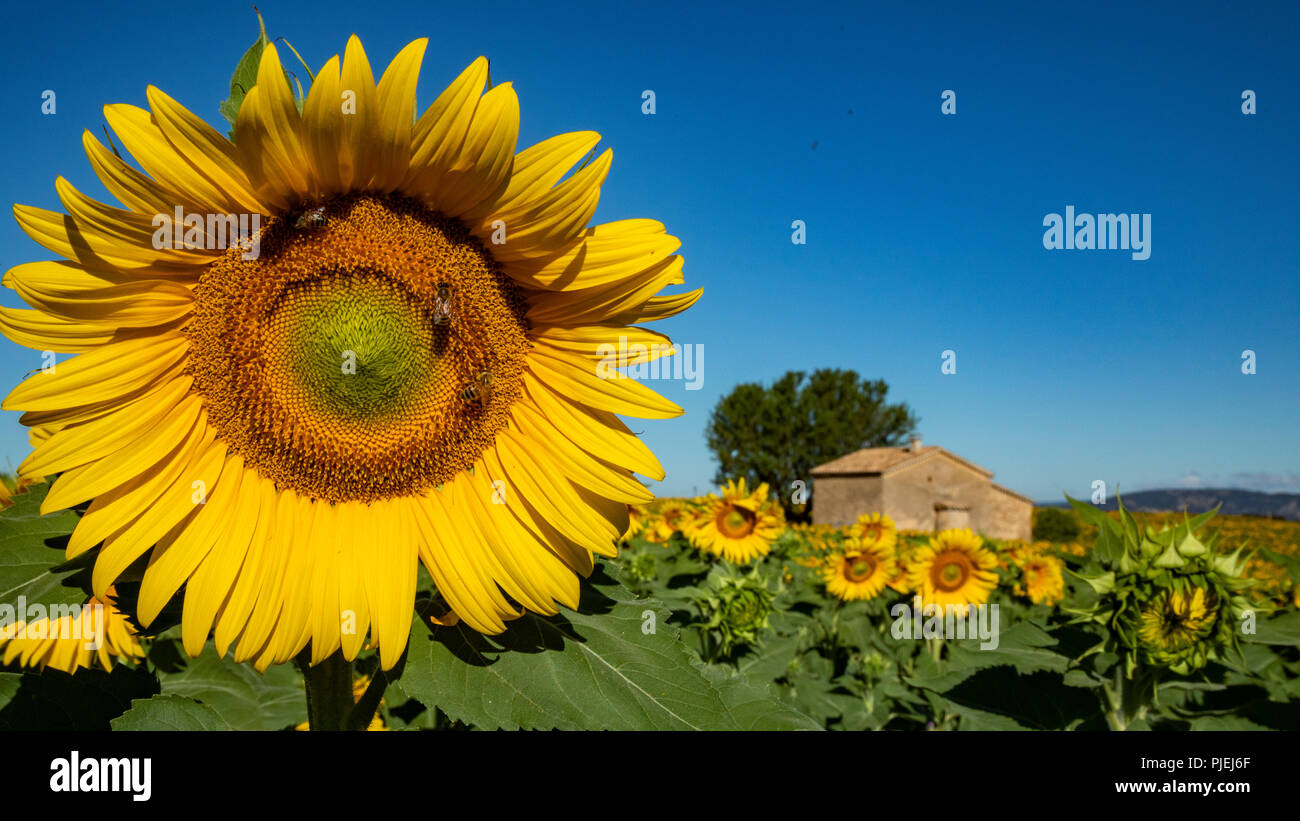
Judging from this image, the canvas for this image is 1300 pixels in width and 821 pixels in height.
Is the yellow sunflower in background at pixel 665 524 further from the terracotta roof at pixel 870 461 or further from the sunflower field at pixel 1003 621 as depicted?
the terracotta roof at pixel 870 461

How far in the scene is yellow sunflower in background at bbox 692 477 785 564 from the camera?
8.88 m

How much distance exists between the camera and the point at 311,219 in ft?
5.25

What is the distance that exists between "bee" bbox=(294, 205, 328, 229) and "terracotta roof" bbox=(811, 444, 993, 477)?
5105 cm

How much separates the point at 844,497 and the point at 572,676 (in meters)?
51.8

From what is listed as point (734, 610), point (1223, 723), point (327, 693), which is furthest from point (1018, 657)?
point (327, 693)

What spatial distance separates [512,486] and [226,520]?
24.5 inches

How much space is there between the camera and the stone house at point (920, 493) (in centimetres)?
5025

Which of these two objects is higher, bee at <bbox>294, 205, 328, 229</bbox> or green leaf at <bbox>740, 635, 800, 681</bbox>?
bee at <bbox>294, 205, 328, 229</bbox>

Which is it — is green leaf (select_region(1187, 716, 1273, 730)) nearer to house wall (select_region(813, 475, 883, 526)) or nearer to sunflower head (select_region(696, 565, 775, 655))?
sunflower head (select_region(696, 565, 775, 655))

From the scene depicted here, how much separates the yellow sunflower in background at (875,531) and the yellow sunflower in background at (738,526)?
180 centimetres

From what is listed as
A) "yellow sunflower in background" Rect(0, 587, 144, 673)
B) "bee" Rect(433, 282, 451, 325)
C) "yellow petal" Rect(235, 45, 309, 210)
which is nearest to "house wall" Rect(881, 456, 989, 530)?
"yellow sunflower in background" Rect(0, 587, 144, 673)

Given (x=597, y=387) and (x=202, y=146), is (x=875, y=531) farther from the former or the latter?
(x=202, y=146)

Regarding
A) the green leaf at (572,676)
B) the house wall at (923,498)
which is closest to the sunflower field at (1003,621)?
the green leaf at (572,676)
